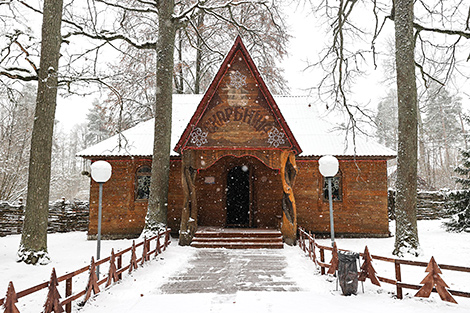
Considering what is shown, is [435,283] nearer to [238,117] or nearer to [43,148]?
[238,117]

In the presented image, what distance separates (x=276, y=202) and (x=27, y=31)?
38.8 feet

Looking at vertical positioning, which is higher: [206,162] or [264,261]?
[206,162]

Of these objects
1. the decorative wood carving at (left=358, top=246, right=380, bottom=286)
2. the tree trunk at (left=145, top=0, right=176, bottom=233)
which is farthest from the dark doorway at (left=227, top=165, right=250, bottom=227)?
the decorative wood carving at (left=358, top=246, right=380, bottom=286)

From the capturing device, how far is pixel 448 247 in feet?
37.0

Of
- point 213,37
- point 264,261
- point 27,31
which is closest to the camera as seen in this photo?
point 264,261

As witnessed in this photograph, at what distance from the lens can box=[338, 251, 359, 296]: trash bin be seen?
20.7 feet

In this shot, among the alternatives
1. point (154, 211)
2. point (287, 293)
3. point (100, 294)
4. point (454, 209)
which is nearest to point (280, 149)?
point (154, 211)

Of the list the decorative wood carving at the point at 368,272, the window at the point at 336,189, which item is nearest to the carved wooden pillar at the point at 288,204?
the window at the point at 336,189

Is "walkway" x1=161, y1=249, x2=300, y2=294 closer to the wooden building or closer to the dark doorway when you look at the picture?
the wooden building

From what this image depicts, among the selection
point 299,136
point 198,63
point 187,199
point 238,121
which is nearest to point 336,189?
point 299,136

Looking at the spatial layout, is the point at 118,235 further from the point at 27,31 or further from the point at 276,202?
the point at 27,31

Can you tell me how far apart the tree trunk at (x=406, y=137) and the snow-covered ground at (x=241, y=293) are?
2.63 feet

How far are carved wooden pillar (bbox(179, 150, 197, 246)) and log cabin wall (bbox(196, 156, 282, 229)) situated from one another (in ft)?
6.98

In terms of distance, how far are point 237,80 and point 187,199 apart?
494cm
